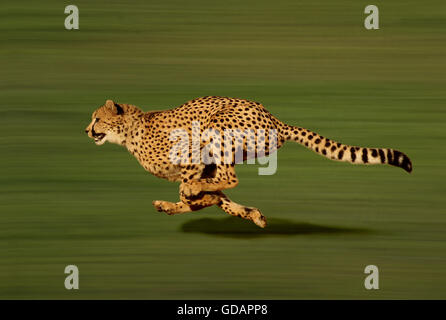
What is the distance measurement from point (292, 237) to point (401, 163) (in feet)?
2.81

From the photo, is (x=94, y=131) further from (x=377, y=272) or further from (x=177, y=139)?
(x=377, y=272)

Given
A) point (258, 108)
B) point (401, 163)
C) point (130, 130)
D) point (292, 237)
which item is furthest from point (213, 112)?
point (401, 163)

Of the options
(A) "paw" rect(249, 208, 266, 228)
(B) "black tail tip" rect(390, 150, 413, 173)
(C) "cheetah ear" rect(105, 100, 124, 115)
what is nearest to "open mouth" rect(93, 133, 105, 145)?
(C) "cheetah ear" rect(105, 100, 124, 115)

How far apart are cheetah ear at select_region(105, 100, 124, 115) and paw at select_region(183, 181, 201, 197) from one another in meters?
0.72

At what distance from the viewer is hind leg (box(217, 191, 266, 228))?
15.2 ft

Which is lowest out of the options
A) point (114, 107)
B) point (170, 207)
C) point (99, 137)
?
point (170, 207)

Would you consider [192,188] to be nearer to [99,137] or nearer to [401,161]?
[99,137]

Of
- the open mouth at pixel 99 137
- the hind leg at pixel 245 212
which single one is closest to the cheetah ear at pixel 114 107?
the open mouth at pixel 99 137

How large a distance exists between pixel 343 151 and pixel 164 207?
126cm

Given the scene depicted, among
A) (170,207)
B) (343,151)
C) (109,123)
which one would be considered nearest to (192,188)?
(170,207)

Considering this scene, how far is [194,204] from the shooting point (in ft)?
15.4

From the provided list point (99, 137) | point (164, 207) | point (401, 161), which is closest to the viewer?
point (401, 161)

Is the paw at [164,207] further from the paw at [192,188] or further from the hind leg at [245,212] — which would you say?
the hind leg at [245,212]

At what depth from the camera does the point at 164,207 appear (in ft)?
15.6
